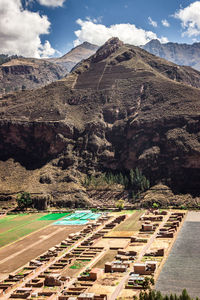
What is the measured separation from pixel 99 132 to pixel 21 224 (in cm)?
4155

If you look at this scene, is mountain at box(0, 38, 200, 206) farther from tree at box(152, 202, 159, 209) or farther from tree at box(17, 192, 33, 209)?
tree at box(152, 202, 159, 209)

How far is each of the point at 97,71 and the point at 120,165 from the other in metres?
51.2

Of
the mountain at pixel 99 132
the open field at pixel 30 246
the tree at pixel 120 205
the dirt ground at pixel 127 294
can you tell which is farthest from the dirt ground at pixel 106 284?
the mountain at pixel 99 132

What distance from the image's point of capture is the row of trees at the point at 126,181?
88.3 metres

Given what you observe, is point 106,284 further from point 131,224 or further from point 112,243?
point 131,224

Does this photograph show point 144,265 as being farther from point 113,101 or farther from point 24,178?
point 113,101

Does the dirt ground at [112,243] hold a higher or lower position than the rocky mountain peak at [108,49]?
lower

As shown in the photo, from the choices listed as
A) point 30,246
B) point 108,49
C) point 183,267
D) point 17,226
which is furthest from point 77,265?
point 108,49

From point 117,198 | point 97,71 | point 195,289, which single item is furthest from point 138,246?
point 97,71

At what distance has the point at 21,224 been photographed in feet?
248

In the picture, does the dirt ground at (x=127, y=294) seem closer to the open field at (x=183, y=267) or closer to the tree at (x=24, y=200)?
the open field at (x=183, y=267)

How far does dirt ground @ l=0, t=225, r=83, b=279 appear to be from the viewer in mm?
50750

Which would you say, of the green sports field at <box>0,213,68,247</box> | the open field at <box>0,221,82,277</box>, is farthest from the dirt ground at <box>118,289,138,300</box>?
the green sports field at <box>0,213,68,247</box>

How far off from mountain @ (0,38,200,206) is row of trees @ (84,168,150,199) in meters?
2.42
